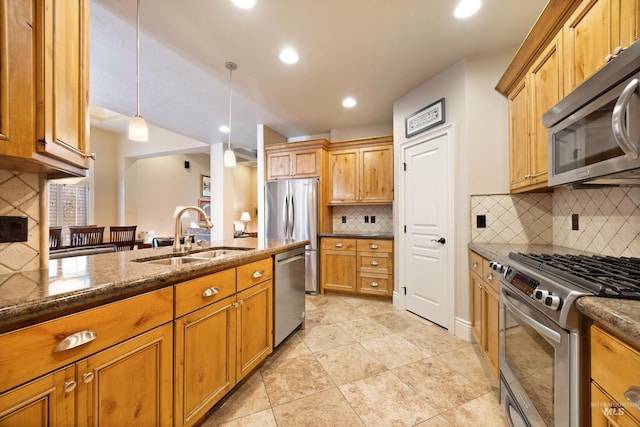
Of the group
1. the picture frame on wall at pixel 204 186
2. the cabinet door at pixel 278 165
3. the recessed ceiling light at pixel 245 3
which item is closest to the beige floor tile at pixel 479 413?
the recessed ceiling light at pixel 245 3

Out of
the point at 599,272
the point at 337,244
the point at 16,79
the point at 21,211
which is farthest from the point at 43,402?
the point at 337,244

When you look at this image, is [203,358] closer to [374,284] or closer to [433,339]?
[433,339]

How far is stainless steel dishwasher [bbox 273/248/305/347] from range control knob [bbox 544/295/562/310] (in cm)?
163

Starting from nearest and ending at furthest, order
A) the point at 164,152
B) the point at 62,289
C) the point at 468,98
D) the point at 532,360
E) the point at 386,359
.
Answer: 1. the point at 62,289
2. the point at 532,360
3. the point at 386,359
4. the point at 468,98
5. the point at 164,152

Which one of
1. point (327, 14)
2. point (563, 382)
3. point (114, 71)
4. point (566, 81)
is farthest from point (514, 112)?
point (114, 71)

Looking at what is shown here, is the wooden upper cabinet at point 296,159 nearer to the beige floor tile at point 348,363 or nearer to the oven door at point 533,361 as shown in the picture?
the beige floor tile at point 348,363

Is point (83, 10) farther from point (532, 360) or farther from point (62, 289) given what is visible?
point (532, 360)

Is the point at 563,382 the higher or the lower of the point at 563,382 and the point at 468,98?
the lower

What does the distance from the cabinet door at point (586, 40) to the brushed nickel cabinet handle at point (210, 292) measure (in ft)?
7.31

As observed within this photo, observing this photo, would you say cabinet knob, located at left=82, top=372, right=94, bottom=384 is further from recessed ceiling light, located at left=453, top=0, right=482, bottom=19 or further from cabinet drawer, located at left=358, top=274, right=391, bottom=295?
cabinet drawer, located at left=358, top=274, right=391, bottom=295

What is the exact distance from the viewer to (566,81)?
1.50 metres

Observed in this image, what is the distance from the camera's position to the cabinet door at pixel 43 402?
27.1 inches

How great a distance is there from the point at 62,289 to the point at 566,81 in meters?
2.58

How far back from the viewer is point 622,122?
860mm
